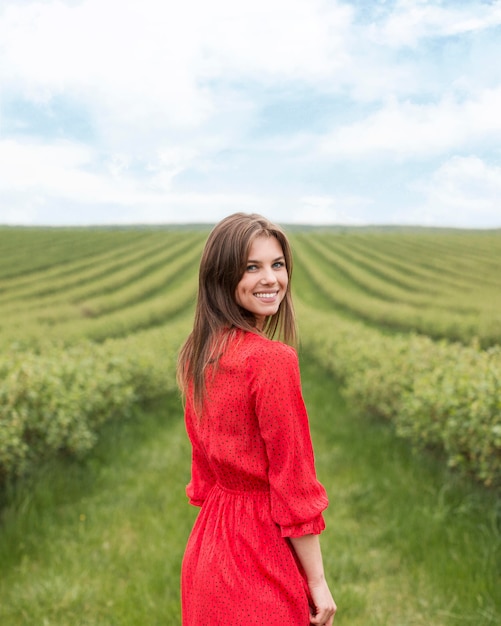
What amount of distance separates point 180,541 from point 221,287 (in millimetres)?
3151

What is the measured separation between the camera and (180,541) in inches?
175

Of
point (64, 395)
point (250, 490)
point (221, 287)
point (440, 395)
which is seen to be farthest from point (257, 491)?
point (64, 395)

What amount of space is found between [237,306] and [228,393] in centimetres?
30

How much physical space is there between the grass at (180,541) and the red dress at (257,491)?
2.04 metres

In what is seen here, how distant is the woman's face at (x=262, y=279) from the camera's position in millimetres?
1836

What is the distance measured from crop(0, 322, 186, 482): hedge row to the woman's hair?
3.05 metres

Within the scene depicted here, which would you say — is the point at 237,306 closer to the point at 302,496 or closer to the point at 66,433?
the point at 302,496

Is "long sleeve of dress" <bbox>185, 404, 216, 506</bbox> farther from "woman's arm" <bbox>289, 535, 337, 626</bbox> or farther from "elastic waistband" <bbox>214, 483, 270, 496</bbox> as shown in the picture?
"woman's arm" <bbox>289, 535, 337, 626</bbox>

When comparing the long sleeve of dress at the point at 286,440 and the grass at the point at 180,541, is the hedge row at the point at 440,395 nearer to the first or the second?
the grass at the point at 180,541

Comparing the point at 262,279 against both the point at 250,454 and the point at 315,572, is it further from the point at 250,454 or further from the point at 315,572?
the point at 315,572

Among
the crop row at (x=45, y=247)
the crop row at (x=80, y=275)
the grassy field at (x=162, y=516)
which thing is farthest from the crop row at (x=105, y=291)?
the grassy field at (x=162, y=516)

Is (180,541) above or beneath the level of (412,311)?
above

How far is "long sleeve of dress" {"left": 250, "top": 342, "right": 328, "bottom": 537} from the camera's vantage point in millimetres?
1626

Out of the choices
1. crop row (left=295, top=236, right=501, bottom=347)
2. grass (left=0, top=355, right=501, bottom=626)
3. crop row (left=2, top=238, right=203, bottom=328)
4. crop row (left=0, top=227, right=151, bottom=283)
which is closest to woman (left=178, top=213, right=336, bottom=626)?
grass (left=0, top=355, right=501, bottom=626)
